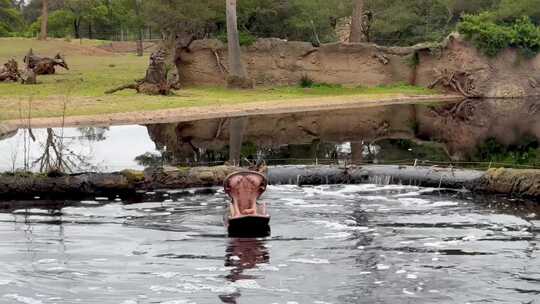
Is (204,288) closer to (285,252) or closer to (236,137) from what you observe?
(285,252)

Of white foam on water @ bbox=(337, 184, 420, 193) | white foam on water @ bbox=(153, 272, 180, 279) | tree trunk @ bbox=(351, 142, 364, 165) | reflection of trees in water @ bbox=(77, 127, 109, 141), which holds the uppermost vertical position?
reflection of trees in water @ bbox=(77, 127, 109, 141)

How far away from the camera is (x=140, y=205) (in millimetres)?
17453

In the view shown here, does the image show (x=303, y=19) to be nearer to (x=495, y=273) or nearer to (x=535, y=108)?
(x=535, y=108)

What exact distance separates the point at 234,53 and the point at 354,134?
12.0 m

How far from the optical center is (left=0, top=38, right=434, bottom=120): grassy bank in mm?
30375

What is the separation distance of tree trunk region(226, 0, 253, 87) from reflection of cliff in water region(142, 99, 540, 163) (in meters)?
6.20

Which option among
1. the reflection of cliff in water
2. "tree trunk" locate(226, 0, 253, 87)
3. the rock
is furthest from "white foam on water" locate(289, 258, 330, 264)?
the rock

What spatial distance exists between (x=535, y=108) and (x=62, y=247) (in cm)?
2909

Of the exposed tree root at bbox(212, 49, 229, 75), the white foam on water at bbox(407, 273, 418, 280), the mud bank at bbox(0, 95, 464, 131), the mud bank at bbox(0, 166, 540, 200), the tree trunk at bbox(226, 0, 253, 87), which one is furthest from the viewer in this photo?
the exposed tree root at bbox(212, 49, 229, 75)

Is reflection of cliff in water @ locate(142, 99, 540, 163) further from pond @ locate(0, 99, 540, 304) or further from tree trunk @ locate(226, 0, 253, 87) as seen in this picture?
tree trunk @ locate(226, 0, 253, 87)

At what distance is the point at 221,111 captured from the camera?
3244 centimetres

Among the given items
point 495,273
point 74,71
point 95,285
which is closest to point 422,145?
point 495,273

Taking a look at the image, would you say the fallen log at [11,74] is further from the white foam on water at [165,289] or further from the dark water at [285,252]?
the white foam on water at [165,289]

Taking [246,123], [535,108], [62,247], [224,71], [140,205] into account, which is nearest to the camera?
[62,247]
